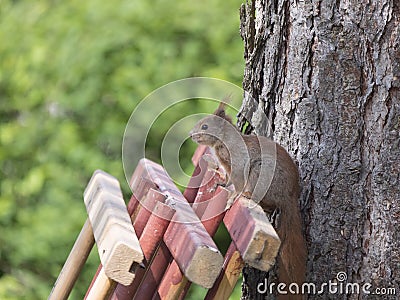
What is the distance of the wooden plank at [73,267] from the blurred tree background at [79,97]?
3.12ft

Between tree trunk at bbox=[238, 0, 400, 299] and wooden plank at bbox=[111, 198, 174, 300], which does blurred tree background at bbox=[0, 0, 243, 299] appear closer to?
tree trunk at bbox=[238, 0, 400, 299]

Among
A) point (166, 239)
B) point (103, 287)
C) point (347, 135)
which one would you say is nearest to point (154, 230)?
point (166, 239)

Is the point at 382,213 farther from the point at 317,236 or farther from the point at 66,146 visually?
the point at 66,146

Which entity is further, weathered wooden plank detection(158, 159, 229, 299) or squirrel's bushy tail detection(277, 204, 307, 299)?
squirrel's bushy tail detection(277, 204, 307, 299)

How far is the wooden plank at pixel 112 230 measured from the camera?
140cm

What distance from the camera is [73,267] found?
1783mm

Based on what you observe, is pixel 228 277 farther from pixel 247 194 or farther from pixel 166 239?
pixel 247 194

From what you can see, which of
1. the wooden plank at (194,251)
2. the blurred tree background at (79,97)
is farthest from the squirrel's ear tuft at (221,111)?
the blurred tree background at (79,97)

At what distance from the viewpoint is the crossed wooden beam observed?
4.42 feet

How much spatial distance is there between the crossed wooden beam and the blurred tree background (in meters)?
0.90

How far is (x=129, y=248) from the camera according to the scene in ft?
4.56

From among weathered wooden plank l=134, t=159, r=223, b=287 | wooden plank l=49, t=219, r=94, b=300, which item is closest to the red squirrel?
weathered wooden plank l=134, t=159, r=223, b=287

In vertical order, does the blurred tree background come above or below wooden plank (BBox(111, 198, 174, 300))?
above

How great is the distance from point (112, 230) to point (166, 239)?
10 cm
